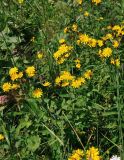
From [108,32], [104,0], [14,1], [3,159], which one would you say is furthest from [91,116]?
[14,1]

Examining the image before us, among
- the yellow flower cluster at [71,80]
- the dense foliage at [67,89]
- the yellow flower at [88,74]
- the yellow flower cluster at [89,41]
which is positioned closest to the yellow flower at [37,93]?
the dense foliage at [67,89]

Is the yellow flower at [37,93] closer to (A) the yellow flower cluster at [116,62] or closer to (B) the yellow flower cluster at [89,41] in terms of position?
(A) the yellow flower cluster at [116,62]

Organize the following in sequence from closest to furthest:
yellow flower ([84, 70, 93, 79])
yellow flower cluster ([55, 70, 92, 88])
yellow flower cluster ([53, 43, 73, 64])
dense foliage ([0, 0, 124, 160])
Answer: dense foliage ([0, 0, 124, 160]) → yellow flower cluster ([55, 70, 92, 88]) → yellow flower ([84, 70, 93, 79]) → yellow flower cluster ([53, 43, 73, 64])

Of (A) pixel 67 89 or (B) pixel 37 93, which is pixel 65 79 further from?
(B) pixel 37 93

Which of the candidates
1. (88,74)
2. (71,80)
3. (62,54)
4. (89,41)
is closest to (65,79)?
(71,80)

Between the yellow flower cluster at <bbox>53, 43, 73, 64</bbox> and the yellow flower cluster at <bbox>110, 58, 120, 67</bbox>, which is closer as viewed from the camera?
the yellow flower cluster at <bbox>110, 58, 120, 67</bbox>

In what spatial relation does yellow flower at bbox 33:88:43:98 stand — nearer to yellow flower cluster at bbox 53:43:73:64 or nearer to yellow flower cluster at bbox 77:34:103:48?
yellow flower cluster at bbox 53:43:73:64

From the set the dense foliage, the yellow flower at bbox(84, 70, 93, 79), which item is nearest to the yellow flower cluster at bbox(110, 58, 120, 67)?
the dense foliage

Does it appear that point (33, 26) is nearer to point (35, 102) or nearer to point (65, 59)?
point (65, 59)

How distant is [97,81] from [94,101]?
183 mm

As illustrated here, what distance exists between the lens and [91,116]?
8.96 feet

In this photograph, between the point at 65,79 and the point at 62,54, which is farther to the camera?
the point at 62,54

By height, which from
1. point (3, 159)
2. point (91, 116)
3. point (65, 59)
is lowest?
point (3, 159)

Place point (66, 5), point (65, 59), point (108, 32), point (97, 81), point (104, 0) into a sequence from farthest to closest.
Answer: point (66, 5) < point (104, 0) < point (108, 32) < point (65, 59) < point (97, 81)
